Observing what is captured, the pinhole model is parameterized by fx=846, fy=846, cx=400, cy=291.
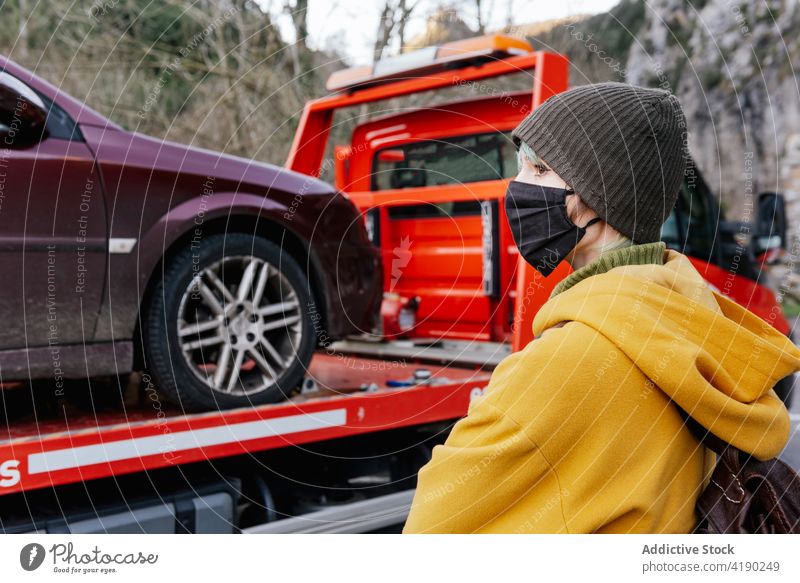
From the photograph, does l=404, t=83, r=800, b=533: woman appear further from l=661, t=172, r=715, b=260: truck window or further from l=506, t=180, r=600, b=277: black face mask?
l=661, t=172, r=715, b=260: truck window

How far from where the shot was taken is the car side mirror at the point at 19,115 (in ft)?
9.68

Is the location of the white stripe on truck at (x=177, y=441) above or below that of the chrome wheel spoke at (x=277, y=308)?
below

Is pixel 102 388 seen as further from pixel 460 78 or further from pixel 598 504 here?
pixel 598 504

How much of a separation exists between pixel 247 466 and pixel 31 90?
1.71m

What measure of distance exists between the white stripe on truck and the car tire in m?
0.21

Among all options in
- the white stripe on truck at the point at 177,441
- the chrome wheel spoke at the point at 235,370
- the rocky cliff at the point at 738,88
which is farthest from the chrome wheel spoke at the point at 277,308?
the rocky cliff at the point at 738,88

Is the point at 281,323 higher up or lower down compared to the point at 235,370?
higher up

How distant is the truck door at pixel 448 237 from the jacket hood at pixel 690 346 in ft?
9.76

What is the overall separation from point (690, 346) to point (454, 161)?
3680mm

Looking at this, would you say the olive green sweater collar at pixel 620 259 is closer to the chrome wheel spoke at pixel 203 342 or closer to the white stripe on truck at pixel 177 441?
the white stripe on truck at pixel 177 441

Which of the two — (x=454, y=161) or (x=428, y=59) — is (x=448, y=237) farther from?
(x=428, y=59)

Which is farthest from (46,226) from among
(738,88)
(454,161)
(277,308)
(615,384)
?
(738,88)

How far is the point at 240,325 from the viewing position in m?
3.48
